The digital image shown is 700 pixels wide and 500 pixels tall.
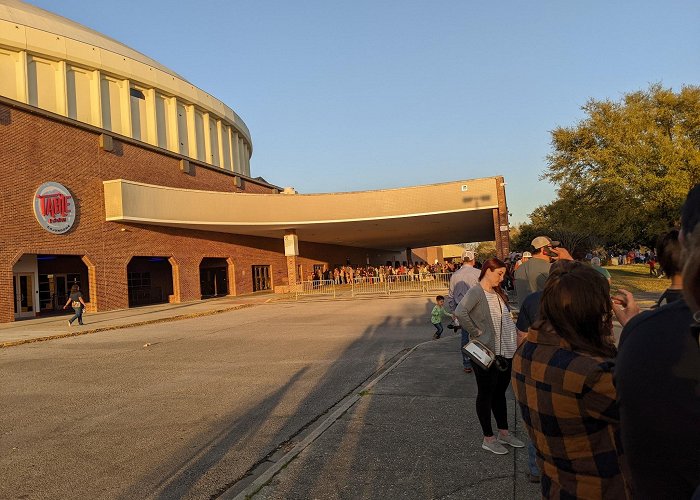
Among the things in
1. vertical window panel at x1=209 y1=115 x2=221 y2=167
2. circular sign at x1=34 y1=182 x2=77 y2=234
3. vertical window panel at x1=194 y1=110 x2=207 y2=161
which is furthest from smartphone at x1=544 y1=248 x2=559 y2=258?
vertical window panel at x1=209 y1=115 x2=221 y2=167

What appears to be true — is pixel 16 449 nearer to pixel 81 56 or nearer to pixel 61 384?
pixel 61 384

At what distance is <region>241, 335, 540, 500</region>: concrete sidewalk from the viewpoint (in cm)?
361

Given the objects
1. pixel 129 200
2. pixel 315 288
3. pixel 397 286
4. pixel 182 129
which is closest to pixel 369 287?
pixel 397 286

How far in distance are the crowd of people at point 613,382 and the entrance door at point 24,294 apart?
26.0m

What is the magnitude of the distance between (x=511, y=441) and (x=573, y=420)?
2.61 meters

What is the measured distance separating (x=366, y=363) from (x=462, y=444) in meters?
4.33

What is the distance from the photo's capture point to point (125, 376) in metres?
8.48

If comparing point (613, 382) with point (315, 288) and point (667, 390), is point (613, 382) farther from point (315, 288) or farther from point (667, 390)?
point (315, 288)

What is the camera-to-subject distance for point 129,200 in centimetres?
2631

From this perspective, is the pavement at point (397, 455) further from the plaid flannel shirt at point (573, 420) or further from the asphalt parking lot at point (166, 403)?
the plaid flannel shirt at point (573, 420)

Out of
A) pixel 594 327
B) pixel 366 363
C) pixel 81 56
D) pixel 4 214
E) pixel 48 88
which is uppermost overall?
pixel 81 56

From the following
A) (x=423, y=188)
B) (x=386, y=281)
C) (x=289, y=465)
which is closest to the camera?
(x=289, y=465)

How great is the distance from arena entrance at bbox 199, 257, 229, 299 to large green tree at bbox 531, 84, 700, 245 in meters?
24.1

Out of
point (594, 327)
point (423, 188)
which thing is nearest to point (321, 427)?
point (594, 327)
